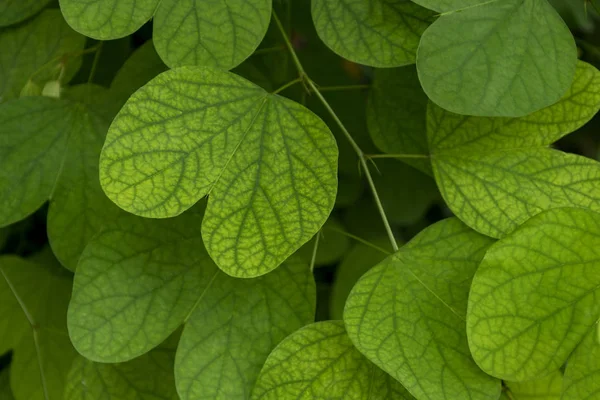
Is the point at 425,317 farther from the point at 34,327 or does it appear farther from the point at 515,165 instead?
Answer: the point at 34,327

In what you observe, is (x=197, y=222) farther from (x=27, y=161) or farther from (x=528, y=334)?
(x=528, y=334)

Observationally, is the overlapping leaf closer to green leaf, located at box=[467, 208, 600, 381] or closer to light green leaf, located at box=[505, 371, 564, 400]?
green leaf, located at box=[467, 208, 600, 381]

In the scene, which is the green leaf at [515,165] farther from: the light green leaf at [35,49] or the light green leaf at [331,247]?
the light green leaf at [35,49]

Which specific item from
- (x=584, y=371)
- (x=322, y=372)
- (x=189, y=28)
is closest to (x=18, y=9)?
Result: (x=189, y=28)

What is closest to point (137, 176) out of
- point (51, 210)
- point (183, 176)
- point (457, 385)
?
point (183, 176)

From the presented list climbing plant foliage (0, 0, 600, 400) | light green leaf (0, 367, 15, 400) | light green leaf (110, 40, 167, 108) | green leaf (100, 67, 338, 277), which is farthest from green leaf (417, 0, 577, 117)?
light green leaf (0, 367, 15, 400)

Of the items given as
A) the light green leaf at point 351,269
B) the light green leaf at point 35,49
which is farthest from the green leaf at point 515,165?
the light green leaf at point 35,49

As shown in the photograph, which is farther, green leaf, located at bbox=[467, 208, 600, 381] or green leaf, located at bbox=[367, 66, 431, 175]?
green leaf, located at bbox=[367, 66, 431, 175]

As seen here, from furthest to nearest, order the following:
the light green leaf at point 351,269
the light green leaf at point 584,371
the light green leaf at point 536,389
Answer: the light green leaf at point 351,269 → the light green leaf at point 536,389 → the light green leaf at point 584,371
